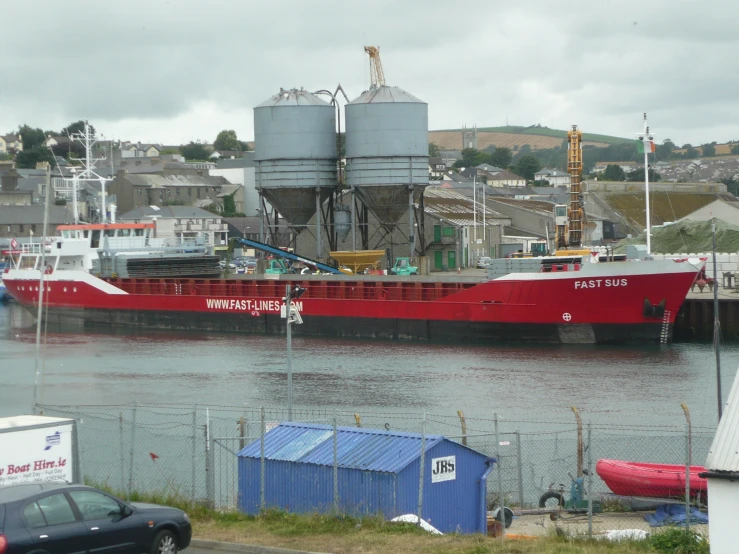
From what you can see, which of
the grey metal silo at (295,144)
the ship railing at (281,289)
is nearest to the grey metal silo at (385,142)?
the grey metal silo at (295,144)

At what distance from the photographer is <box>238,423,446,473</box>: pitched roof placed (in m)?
11.0

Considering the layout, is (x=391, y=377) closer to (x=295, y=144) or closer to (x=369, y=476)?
(x=369, y=476)

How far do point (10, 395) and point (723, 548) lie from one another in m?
20.4

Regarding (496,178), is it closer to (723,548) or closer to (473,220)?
(473,220)

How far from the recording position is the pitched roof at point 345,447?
1102 cm

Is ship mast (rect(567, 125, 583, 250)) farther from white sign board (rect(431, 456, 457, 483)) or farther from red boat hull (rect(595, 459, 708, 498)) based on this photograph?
white sign board (rect(431, 456, 457, 483))

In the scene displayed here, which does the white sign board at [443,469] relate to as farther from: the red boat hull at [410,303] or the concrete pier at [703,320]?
the concrete pier at [703,320]

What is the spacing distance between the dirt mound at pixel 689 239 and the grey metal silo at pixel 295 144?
14362 millimetres

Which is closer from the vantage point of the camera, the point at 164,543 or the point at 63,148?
the point at 164,543

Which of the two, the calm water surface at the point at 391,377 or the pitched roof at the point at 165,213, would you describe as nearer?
the calm water surface at the point at 391,377

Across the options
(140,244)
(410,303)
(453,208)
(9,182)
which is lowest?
(410,303)

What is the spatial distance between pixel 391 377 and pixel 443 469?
52.0 ft

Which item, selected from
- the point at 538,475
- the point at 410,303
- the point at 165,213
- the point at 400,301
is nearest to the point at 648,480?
the point at 538,475

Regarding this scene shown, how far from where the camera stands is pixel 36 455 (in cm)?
1126
